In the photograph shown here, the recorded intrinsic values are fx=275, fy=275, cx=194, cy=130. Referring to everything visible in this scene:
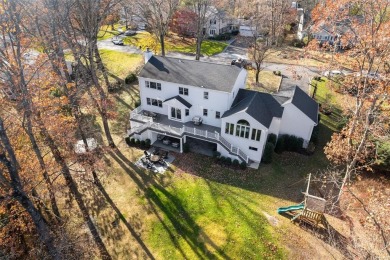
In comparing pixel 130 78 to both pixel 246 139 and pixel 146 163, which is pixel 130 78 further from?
pixel 246 139

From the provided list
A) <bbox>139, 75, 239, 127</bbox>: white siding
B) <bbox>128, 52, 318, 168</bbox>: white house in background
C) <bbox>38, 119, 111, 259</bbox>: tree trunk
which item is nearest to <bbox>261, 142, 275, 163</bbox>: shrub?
<bbox>128, 52, 318, 168</bbox>: white house in background

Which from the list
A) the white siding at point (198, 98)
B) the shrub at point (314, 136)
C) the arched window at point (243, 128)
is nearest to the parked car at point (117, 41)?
the white siding at point (198, 98)

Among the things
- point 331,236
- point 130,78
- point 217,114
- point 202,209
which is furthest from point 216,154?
point 130,78

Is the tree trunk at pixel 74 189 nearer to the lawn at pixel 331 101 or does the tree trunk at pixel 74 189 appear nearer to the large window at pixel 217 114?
the large window at pixel 217 114

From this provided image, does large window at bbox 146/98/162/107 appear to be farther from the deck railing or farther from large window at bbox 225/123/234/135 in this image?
large window at bbox 225/123/234/135

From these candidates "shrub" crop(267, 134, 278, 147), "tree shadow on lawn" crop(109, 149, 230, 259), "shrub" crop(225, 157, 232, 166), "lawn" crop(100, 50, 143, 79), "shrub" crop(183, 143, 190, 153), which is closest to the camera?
"tree shadow on lawn" crop(109, 149, 230, 259)

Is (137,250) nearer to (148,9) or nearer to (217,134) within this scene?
(217,134)
